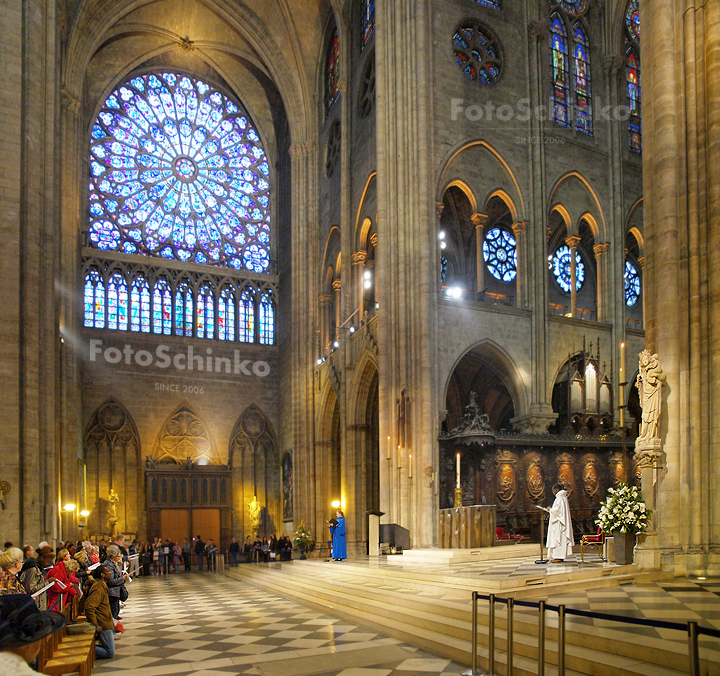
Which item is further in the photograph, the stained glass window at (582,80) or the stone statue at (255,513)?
the stone statue at (255,513)

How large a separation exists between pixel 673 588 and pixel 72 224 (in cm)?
2365

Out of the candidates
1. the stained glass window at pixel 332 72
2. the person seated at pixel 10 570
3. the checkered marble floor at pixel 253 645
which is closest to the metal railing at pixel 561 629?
the checkered marble floor at pixel 253 645

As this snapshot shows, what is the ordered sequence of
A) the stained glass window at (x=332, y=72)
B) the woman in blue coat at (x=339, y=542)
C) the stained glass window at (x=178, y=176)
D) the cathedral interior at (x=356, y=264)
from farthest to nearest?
the stained glass window at (x=178, y=176) → the stained glass window at (x=332, y=72) → the woman in blue coat at (x=339, y=542) → the cathedral interior at (x=356, y=264)

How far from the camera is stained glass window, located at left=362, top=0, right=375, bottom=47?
26.8 m

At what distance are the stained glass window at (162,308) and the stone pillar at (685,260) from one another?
2372 centimetres

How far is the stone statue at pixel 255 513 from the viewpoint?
32.4m

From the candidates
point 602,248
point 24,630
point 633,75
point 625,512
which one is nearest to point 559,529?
point 625,512

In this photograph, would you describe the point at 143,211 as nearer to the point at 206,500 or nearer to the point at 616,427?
the point at 206,500

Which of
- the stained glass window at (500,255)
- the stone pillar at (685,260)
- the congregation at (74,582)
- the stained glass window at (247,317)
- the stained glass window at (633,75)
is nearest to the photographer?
the congregation at (74,582)

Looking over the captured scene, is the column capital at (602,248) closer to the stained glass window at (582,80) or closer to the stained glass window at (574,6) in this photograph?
the stained glass window at (582,80)

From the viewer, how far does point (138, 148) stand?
114ft

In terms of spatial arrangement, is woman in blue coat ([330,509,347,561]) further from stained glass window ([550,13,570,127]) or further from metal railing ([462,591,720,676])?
stained glass window ([550,13,570,127])

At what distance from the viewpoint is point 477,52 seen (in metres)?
24.3

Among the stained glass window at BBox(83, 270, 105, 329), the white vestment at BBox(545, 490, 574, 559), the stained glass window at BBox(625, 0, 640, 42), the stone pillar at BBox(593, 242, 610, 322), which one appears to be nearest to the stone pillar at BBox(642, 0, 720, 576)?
the white vestment at BBox(545, 490, 574, 559)
